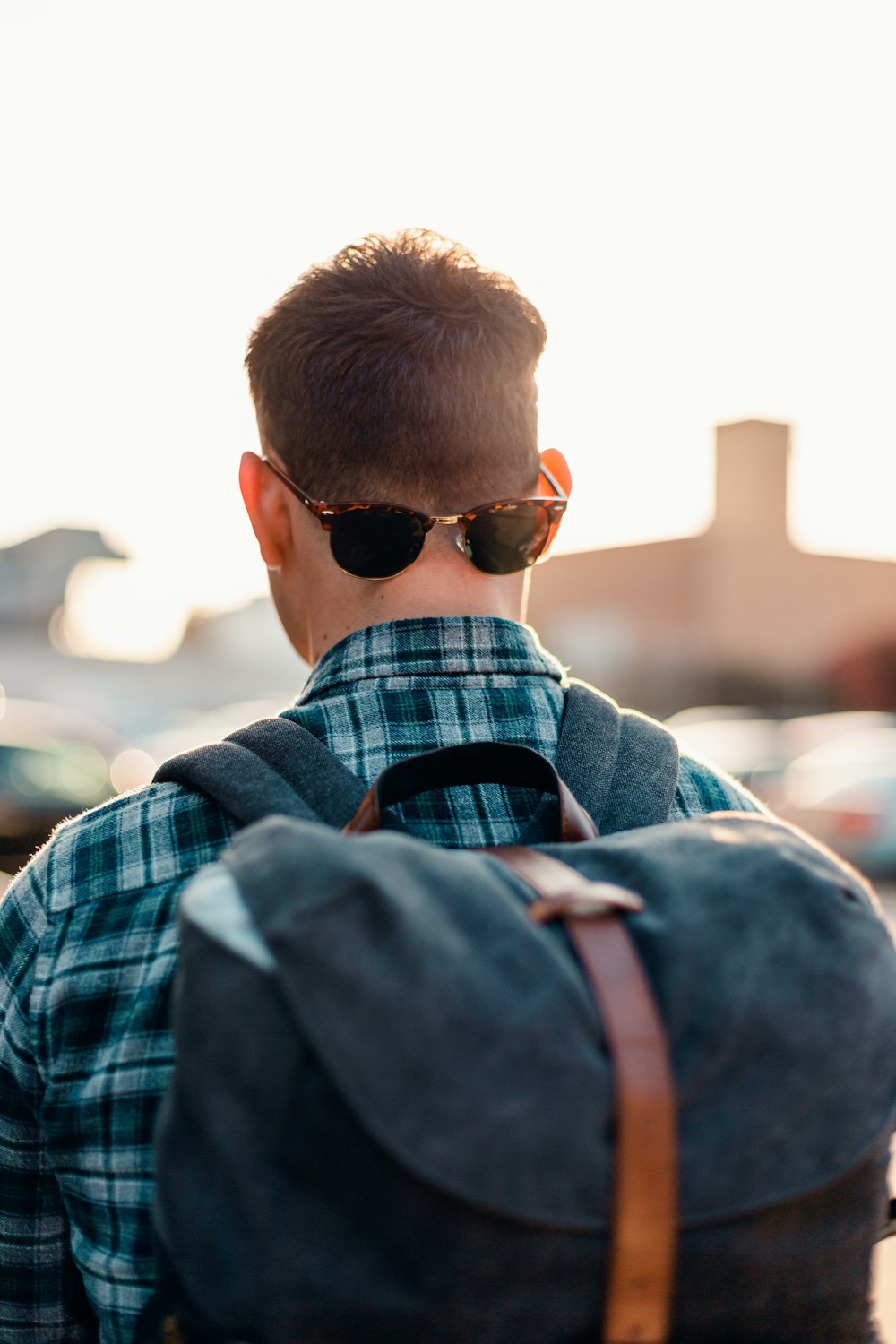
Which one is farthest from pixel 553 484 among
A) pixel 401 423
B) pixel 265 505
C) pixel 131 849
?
pixel 131 849

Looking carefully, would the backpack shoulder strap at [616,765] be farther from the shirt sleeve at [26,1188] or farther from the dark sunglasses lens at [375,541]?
the shirt sleeve at [26,1188]

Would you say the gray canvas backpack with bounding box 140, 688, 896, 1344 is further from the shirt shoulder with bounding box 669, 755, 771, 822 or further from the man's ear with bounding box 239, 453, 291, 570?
the man's ear with bounding box 239, 453, 291, 570

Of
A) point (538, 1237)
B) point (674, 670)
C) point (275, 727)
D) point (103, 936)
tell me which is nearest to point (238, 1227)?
point (538, 1237)

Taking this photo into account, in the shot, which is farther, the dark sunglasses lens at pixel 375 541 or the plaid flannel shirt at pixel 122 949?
the dark sunglasses lens at pixel 375 541

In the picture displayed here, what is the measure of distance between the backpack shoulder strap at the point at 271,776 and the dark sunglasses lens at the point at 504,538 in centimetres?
35

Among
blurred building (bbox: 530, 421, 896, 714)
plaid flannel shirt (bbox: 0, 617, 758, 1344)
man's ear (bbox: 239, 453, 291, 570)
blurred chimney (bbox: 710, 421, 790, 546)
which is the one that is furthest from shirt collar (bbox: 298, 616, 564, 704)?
blurred chimney (bbox: 710, 421, 790, 546)

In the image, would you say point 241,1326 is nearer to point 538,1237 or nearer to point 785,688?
point 538,1237

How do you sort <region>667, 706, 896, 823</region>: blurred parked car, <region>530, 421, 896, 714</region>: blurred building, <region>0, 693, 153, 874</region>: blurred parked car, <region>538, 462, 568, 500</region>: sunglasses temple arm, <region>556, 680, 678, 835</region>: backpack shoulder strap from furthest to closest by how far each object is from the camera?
<region>530, 421, 896, 714</region>: blurred building
<region>667, 706, 896, 823</region>: blurred parked car
<region>0, 693, 153, 874</region>: blurred parked car
<region>538, 462, 568, 500</region>: sunglasses temple arm
<region>556, 680, 678, 835</region>: backpack shoulder strap

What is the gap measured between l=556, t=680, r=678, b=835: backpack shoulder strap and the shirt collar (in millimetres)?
117

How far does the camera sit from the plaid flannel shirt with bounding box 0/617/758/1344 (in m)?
1.28

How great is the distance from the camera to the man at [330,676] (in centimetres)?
130

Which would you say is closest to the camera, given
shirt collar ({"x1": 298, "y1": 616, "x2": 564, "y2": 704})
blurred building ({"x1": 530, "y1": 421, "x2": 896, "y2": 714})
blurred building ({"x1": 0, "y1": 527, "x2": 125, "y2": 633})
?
shirt collar ({"x1": 298, "y1": 616, "x2": 564, "y2": 704})

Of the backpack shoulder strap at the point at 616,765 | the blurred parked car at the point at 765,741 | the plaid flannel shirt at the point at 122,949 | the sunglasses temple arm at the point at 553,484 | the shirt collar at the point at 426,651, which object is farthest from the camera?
the blurred parked car at the point at 765,741

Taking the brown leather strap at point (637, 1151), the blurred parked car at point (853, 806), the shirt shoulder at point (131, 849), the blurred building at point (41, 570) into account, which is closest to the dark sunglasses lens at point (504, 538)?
the shirt shoulder at point (131, 849)
